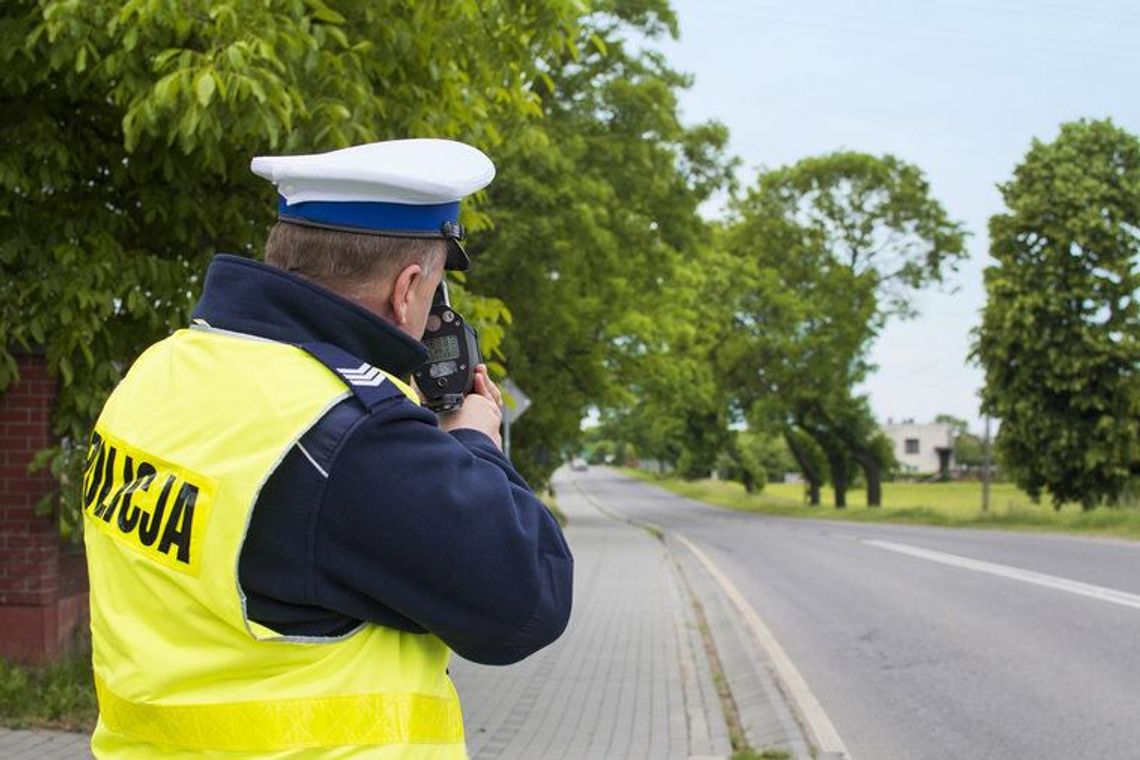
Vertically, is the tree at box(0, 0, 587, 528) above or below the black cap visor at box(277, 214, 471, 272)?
above

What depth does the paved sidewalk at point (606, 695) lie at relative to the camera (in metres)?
6.64

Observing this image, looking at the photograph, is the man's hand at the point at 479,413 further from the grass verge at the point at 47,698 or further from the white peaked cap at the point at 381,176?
the grass verge at the point at 47,698

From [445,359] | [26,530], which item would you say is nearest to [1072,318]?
[26,530]

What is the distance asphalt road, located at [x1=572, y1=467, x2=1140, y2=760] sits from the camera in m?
7.19

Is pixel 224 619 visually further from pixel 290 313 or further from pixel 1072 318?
pixel 1072 318

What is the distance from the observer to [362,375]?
5.24ft

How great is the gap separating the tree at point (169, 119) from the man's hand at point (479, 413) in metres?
3.11

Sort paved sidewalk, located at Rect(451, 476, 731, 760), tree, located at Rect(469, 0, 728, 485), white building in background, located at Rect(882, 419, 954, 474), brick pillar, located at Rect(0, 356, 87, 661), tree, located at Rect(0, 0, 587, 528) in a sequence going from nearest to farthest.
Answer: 1. tree, located at Rect(0, 0, 587, 528)
2. paved sidewalk, located at Rect(451, 476, 731, 760)
3. brick pillar, located at Rect(0, 356, 87, 661)
4. tree, located at Rect(469, 0, 728, 485)
5. white building in background, located at Rect(882, 419, 954, 474)

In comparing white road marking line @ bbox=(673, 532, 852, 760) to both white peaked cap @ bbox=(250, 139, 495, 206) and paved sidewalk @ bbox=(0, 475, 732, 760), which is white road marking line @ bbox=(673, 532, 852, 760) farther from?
white peaked cap @ bbox=(250, 139, 495, 206)

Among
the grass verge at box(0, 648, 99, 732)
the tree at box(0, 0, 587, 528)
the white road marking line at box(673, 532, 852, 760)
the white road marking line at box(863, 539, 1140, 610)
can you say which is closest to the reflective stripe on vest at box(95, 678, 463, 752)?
the tree at box(0, 0, 587, 528)

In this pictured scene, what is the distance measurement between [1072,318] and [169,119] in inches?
1194

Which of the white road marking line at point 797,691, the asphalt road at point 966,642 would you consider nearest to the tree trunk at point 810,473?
the asphalt road at point 966,642

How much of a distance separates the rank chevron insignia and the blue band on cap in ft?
0.66

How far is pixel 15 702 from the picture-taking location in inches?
257
